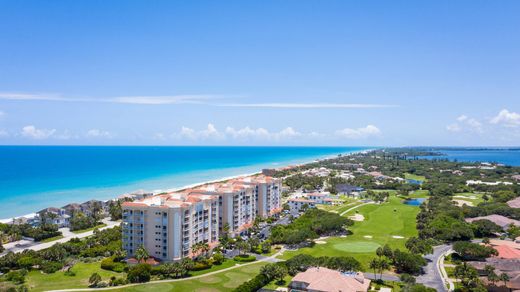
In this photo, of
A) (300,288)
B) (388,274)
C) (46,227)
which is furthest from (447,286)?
(46,227)

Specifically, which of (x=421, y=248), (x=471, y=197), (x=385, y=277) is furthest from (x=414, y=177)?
(x=385, y=277)

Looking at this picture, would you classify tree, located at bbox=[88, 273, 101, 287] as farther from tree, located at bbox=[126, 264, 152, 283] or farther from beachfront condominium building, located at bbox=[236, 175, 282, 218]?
beachfront condominium building, located at bbox=[236, 175, 282, 218]

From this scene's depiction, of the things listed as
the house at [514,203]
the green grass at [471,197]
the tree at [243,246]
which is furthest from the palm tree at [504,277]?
the green grass at [471,197]

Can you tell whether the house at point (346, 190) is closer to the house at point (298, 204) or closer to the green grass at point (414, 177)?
the house at point (298, 204)

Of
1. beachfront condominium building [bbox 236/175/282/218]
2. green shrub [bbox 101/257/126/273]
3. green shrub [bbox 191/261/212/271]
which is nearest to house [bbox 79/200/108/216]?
beachfront condominium building [bbox 236/175/282/218]

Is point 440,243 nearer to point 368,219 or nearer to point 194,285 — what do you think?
point 368,219

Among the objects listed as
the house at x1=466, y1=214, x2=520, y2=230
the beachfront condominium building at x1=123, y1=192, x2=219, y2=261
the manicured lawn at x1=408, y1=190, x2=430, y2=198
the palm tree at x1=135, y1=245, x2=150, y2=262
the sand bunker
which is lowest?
the sand bunker
